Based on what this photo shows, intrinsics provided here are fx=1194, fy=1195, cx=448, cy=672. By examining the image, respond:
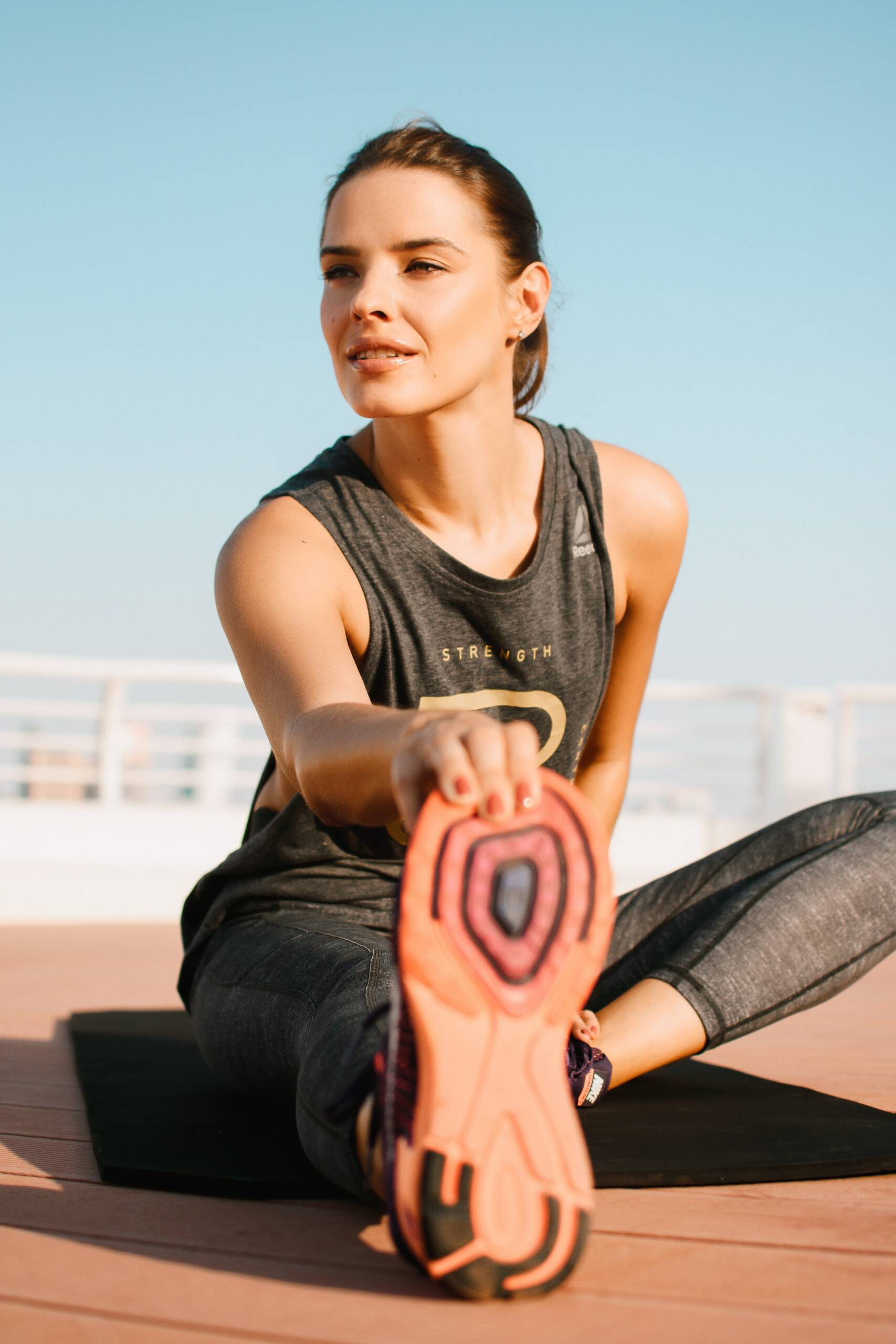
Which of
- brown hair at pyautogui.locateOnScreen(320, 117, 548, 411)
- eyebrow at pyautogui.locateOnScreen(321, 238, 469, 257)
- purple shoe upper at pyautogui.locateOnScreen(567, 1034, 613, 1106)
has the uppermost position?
brown hair at pyautogui.locateOnScreen(320, 117, 548, 411)

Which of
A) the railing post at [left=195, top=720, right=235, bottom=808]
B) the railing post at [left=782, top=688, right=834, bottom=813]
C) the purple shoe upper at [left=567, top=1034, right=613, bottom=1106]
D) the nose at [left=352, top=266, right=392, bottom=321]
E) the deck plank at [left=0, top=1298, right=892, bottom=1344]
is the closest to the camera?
the deck plank at [left=0, top=1298, right=892, bottom=1344]

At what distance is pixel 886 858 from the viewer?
4.98 ft

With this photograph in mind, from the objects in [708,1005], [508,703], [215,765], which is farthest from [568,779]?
[215,765]

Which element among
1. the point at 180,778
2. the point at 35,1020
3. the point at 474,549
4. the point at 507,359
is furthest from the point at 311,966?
the point at 180,778

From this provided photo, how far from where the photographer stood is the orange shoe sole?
79 cm

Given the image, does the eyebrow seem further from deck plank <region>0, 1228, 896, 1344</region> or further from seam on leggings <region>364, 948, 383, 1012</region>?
deck plank <region>0, 1228, 896, 1344</region>

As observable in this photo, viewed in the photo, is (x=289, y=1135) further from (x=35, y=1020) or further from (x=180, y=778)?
(x=180, y=778)

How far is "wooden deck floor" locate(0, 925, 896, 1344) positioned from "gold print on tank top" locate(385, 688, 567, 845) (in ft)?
1.84

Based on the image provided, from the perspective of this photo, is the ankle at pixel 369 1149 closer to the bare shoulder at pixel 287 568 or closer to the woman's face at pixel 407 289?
the bare shoulder at pixel 287 568

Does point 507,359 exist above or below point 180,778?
above

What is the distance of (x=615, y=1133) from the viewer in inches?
52.0

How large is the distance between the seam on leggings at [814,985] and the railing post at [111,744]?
15.5ft

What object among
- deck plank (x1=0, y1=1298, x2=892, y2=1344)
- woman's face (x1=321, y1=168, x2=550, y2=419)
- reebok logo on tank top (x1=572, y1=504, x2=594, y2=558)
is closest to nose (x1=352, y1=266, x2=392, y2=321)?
woman's face (x1=321, y1=168, x2=550, y2=419)

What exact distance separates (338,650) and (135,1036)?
3.62 ft
